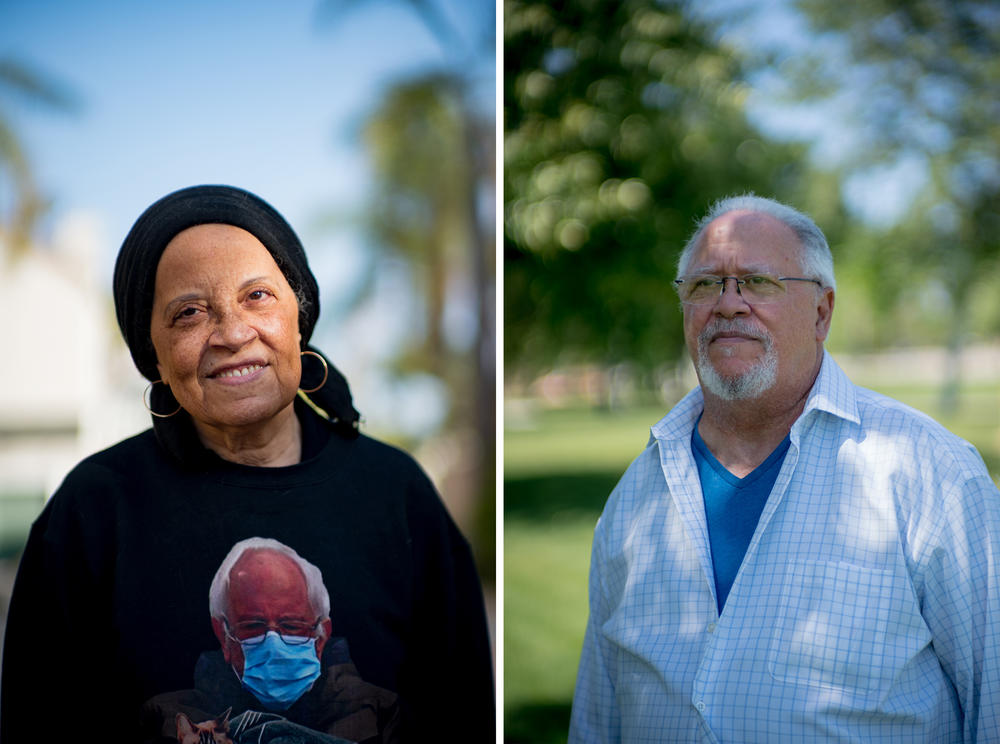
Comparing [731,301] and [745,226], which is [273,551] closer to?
[731,301]

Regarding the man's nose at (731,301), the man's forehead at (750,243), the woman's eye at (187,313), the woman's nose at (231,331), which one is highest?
the man's forehead at (750,243)

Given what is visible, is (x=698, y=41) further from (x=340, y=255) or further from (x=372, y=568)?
(x=372, y=568)

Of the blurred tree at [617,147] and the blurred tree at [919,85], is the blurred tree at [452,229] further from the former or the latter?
the blurred tree at [919,85]

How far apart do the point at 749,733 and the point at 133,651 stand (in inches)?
55.4

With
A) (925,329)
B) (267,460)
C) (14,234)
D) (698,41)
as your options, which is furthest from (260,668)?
(925,329)

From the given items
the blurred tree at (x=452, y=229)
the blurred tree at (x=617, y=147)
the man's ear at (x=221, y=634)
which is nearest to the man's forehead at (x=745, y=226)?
the blurred tree at (x=452, y=229)

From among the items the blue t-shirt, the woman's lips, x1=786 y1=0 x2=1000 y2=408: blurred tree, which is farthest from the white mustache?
x1=786 y1=0 x2=1000 y2=408: blurred tree

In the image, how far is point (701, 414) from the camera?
2.43 meters

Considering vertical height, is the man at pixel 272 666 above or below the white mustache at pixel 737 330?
below

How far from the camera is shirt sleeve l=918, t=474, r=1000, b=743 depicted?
6.19ft

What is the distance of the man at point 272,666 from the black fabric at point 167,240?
55 centimetres

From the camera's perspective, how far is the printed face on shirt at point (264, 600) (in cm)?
214

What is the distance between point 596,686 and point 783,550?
66cm

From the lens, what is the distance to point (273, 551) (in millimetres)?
2207
